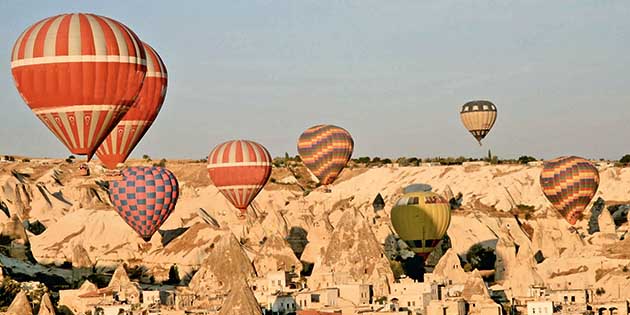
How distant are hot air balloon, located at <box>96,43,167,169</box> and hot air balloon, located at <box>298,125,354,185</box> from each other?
43.7 meters

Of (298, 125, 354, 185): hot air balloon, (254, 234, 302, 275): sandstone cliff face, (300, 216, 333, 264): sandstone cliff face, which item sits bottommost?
(254, 234, 302, 275): sandstone cliff face

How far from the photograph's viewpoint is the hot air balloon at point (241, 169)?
86.2m

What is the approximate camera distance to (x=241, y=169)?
86.4 metres

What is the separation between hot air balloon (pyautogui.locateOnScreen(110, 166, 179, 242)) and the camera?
269ft

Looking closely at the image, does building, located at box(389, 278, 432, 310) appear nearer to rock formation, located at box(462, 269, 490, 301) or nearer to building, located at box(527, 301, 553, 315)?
rock formation, located at box(462, 269, 490, 301)

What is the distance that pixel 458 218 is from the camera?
3954 inches

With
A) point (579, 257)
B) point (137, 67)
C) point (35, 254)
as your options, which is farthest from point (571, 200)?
point (137, 67)

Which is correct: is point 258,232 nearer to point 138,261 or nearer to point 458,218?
point 138,261

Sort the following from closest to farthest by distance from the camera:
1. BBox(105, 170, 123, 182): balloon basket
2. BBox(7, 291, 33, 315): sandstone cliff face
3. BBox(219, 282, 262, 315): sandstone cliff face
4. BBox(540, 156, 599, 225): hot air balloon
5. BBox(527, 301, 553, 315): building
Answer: BBox(219, 282, 262, 315): sandstone cliff face
BBox(105, 170, 123, 182): balloon basket
BBox(7, 291, 33, 315): sandstone cliff face
BBox(527, 301, 553, 315): building
BBox(540, 156, 599, 225): hot air balloon

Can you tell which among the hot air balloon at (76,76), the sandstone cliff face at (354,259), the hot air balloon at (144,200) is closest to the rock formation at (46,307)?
the hot air balloon at (76,76)

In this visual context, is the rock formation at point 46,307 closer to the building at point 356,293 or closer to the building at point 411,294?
the building at point 356,293

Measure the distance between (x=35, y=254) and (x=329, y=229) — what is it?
20.6 meters

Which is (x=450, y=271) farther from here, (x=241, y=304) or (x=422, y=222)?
(x=241, y=304)

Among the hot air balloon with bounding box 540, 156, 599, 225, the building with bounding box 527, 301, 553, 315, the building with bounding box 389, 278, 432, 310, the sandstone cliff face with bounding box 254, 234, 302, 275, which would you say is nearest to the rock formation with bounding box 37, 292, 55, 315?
the sandstone cliff face with bounding box 254, 234, 302, 275
